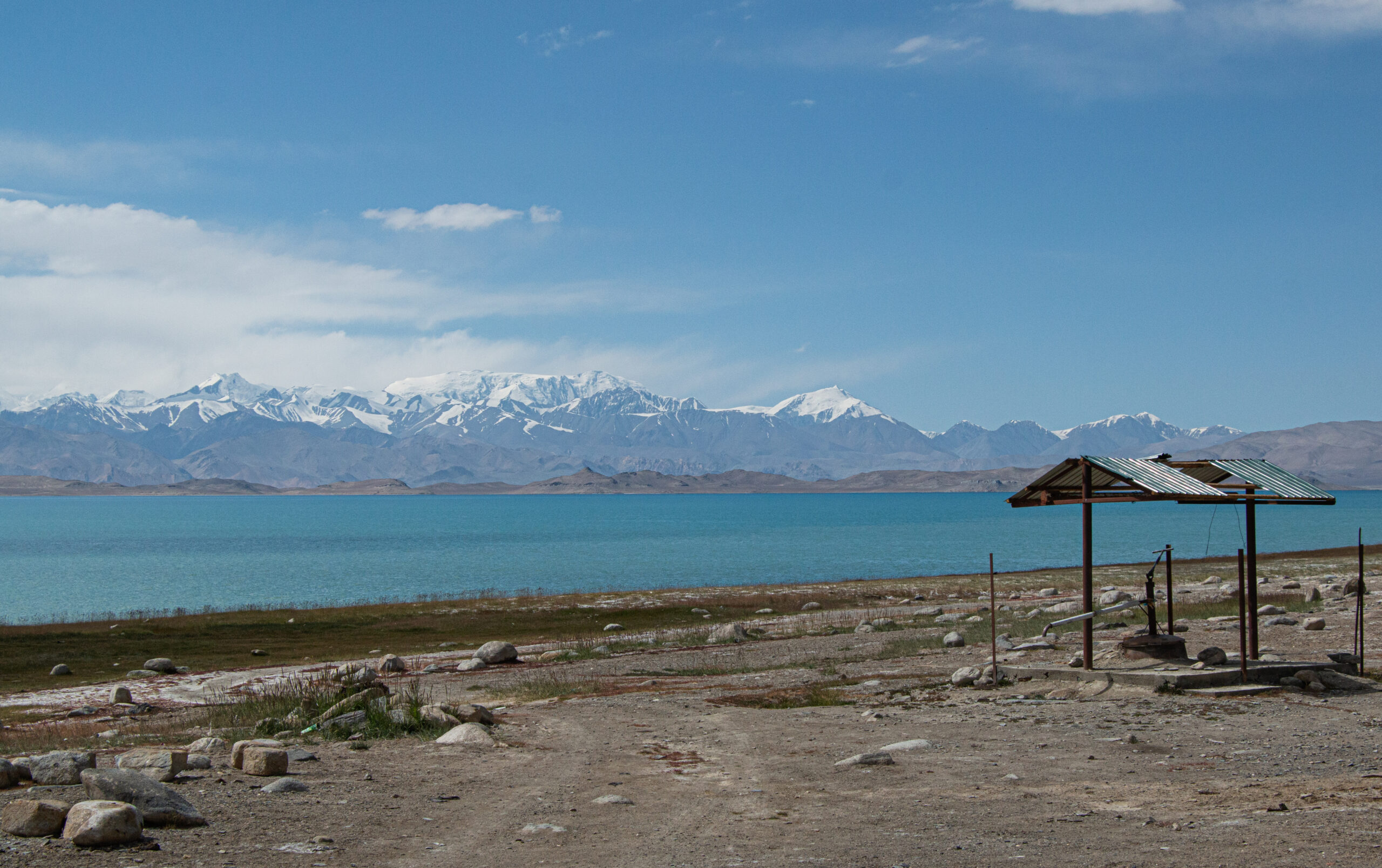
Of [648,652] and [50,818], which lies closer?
[50,818]

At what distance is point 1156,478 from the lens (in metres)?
18.7

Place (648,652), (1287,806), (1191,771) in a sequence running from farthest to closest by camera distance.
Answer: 1. (648,652)
2. (1191,771)
3. (1287,806)

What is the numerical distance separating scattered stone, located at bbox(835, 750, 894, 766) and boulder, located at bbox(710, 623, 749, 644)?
19.3 m

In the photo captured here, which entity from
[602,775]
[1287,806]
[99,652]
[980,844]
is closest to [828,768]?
[602,775]

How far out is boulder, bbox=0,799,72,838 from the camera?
29.8 feet

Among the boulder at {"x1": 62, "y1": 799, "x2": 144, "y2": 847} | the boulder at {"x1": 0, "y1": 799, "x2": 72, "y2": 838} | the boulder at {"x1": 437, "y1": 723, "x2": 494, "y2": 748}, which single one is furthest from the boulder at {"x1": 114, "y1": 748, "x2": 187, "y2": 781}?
the boulder at {"x1": 437, "y1": 723, "x2": 494, "y2": 748}

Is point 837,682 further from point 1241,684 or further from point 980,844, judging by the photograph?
point 980,844

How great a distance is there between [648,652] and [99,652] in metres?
18.6

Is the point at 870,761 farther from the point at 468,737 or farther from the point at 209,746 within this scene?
the point at 209,746

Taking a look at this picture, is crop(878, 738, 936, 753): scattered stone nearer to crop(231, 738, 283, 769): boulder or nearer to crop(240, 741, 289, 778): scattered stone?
crop(240, 741, 289, 778): scattered stone

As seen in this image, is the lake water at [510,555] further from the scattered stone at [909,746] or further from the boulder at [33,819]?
the boulder at [33,819]

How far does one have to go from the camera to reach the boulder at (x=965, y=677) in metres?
19.7

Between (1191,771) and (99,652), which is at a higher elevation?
(1191,771)

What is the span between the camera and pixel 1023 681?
764 inches
